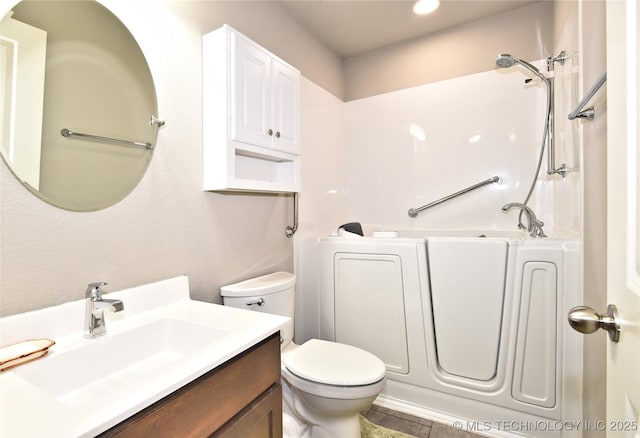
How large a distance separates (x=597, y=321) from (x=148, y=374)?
35.5 inches

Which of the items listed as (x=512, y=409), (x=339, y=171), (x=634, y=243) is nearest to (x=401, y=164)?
(x=339, y=171)

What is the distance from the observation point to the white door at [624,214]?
0.48 m

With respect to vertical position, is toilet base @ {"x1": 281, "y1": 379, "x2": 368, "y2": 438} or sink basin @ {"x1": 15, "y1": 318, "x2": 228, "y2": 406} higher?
sink basin @ {"x1": 15, "y1": 318, "x2": 228, "y2": 406}

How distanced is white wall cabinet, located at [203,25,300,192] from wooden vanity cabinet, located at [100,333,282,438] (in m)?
0.75

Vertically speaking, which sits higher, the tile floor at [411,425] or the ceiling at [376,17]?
the ceiling at [376,17]

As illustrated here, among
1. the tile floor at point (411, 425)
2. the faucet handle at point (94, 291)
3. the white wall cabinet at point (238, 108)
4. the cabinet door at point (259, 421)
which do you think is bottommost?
the tile floor at point (411, 425)

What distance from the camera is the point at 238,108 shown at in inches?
54.8

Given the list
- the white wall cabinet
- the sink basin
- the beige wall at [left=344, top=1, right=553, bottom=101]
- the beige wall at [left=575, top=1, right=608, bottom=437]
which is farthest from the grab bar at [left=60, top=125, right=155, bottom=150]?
the beige wall at [left=344, top=1, right=553, bottom=101]

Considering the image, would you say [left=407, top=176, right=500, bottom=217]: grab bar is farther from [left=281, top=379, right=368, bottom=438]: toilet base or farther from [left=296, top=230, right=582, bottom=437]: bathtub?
[left=281, top=379, right=368, bottom=438]: toilet base

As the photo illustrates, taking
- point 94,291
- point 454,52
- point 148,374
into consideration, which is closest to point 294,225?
point 94,291

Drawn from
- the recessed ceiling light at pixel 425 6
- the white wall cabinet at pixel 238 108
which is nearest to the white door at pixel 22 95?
the white wall cabinet at pixel 238 108

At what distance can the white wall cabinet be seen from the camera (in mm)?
1377

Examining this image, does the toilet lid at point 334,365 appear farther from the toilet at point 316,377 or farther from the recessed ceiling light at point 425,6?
the recessed ceiling light at point 425,6

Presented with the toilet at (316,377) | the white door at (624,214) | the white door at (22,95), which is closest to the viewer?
the white door at (624,214)
